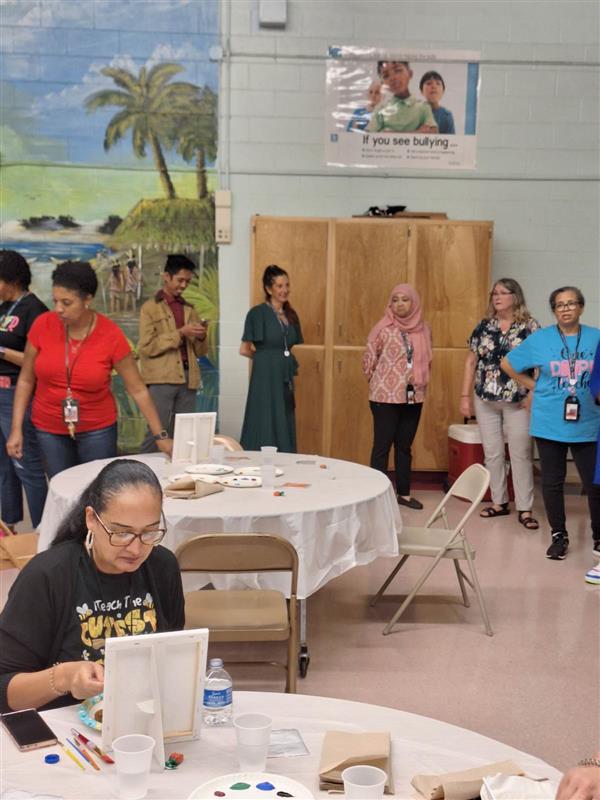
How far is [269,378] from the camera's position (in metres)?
6.47

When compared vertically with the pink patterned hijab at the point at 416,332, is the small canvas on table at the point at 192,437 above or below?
below

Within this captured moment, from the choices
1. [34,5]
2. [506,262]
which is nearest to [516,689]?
[506,262]

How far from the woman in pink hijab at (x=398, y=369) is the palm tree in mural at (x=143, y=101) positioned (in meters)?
2.54

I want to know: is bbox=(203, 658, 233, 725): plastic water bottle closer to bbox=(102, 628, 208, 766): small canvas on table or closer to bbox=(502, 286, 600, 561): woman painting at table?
bbox=(102, 628, 208, 766): small canvas on table

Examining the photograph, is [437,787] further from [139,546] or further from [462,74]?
[462,74]

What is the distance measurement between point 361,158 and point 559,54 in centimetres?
184

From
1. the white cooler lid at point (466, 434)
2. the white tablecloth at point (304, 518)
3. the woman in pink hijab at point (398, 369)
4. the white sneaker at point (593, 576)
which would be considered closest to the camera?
the white tablecloth at point (304, 518)

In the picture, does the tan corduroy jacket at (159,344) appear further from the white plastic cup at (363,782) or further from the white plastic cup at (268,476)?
the white plastic cup at (363,782)

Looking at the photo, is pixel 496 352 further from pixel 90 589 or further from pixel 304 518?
pixel 90 589

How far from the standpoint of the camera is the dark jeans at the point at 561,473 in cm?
520

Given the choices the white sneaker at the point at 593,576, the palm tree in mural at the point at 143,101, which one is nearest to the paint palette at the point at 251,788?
the white sneaker at the point at 593,576

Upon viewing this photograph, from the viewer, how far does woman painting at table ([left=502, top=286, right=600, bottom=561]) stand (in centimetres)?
511

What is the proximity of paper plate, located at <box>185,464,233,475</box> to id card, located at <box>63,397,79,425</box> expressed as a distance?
0.68 m

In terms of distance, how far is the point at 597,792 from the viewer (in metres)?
1.48
